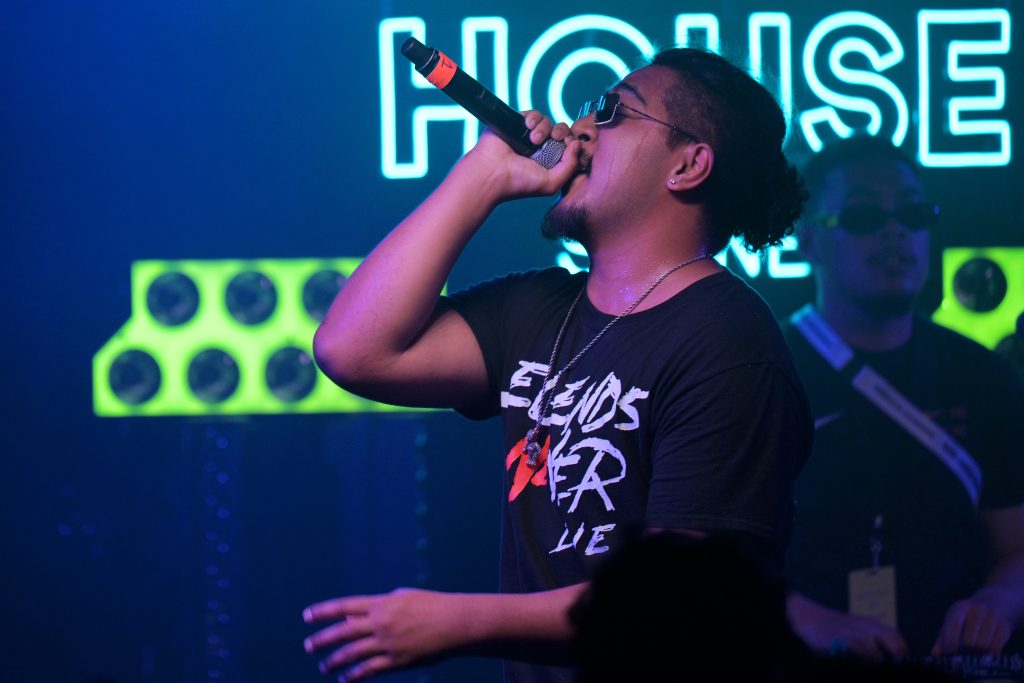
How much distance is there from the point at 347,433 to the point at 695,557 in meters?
2.67

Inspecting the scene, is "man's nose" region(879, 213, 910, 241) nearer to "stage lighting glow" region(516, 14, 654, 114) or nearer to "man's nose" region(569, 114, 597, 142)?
"stage lighting glow" region(516, 14, 654, 114)

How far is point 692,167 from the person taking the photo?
1.62 m

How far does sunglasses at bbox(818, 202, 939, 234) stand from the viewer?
115 inches

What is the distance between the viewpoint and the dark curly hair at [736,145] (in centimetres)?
165

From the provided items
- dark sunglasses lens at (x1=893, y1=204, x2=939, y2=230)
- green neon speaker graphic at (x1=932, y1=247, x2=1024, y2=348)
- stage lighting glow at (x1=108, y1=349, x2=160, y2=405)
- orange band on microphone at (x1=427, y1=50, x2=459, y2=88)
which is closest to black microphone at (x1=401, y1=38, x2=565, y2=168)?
orange band on microphone at (x1=427, y1=50, x2=459, y2=88)

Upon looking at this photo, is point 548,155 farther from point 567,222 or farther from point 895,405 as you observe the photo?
point 895,405

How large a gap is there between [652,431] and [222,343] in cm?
210

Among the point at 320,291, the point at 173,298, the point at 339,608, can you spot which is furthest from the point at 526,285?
the point at 173,298

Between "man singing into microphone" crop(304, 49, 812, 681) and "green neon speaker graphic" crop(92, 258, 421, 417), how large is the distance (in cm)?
157

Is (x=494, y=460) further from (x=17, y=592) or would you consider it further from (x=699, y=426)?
(x=699, y=426)

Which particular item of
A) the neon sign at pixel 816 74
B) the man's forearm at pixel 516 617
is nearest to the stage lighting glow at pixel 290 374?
the neon sign at pixel 816 74

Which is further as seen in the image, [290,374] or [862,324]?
[290,374]

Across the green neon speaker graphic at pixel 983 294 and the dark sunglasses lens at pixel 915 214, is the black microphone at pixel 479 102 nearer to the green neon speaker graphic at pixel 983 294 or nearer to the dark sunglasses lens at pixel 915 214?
the dark sunglasses lens at pixel 915 214

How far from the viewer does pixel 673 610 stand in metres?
0.56
